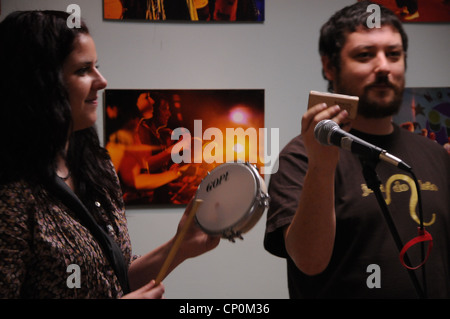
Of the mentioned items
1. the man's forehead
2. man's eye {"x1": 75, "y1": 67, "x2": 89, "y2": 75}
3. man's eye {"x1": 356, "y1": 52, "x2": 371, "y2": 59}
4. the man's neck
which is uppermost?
the man's forehead

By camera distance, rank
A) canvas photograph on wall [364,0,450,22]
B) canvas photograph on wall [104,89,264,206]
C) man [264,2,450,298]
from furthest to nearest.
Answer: canvas photograph on wall [364,0,450,22] → canvas photograph on wall [104,89,264,206] → man [264,2,450,298]

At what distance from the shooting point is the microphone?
93 cm

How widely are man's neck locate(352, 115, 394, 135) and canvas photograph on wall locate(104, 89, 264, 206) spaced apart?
1226 mm

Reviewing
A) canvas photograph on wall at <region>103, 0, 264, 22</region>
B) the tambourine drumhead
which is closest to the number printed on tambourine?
the tambourine drumhead

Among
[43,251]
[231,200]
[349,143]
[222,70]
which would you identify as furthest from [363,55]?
[222,70]

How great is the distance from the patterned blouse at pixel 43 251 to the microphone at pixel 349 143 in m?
0.62

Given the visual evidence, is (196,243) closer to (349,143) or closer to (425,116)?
(349,143)

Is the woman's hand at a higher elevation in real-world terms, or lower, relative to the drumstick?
lower

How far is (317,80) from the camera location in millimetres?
2748

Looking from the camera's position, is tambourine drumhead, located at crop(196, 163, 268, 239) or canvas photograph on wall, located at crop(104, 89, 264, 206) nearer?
tambourine drumhead, located at crop(196, 163, 268, 239)

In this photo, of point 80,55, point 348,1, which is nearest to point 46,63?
point 80,55

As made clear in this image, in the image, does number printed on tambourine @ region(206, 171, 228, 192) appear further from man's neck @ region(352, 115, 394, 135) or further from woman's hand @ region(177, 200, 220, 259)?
man's neck @ region(352, 115, 394, 135)

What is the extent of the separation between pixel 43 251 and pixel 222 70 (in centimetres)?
181
